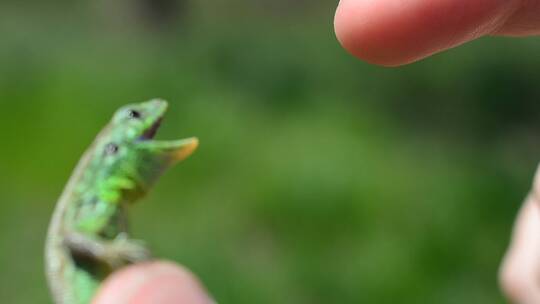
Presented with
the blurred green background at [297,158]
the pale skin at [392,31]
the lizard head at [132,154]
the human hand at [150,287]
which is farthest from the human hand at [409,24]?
the blurred green background at [297,158]

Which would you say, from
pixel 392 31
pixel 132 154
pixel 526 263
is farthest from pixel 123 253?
pixel 526 263

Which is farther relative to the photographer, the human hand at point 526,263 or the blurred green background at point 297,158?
the blurred green background at point 297,158

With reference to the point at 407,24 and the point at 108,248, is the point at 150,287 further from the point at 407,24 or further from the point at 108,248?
the point at 407,24

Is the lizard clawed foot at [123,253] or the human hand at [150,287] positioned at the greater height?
the lizard clawed foot at [123,253]

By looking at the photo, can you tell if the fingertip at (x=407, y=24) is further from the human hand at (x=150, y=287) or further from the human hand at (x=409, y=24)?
the human hand at (x=150, y=287)

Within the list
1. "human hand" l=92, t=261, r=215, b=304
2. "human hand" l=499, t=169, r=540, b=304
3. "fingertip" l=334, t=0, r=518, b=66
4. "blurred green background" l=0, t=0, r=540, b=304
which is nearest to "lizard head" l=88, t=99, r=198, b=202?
"human hand" l=92, t=261, r=215, b=304

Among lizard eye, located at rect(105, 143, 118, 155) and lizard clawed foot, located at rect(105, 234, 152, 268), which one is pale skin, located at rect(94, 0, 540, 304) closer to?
lizard clawed foot, located at rect(105, 234, 152, 268)
